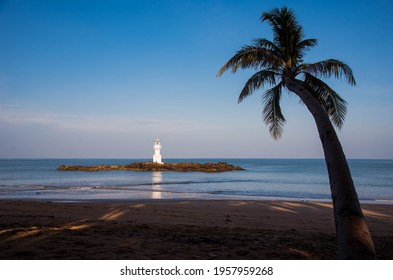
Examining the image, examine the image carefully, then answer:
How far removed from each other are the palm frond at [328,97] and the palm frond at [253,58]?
1016mm

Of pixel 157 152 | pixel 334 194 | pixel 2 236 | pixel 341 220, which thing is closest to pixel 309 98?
pixel 334 194

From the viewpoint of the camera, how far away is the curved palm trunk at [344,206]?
13.3 ft

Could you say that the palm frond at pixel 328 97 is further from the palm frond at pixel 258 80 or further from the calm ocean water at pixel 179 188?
the calm ocean water at pixel 179 188

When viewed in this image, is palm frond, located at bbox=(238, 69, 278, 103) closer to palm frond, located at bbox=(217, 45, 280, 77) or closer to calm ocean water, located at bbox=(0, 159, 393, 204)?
palm frond, located at bbox=(217, 45, 280, 77)

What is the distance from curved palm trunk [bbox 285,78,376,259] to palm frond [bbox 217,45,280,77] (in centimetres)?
248

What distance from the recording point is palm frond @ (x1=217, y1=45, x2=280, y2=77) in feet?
26.5

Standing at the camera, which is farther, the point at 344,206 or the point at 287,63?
the point at 287,63

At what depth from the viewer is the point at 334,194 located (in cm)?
489

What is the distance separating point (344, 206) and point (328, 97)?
4579mm

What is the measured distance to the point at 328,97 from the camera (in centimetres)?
848

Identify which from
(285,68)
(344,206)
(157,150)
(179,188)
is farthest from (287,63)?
(157,150)

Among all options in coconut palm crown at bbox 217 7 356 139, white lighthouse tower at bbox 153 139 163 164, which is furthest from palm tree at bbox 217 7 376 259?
white lighthouse tower at bbox 153 139 163 164

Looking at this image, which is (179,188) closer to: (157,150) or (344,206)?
(344,206)

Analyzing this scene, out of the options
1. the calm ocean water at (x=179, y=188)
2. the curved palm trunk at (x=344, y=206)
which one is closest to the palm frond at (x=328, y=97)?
the curved palm trunk at (x=344, y=206)
